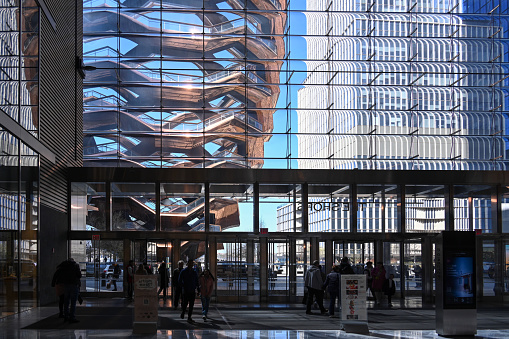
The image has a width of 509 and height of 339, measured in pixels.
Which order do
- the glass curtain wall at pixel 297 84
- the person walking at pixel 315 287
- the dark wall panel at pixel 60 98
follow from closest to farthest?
the person walking at pixel 315 287 < the dark wall panel at pixel 60 98 < the glass curtain wall at pixel 297 84

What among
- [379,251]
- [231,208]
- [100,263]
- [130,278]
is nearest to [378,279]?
[379,251]

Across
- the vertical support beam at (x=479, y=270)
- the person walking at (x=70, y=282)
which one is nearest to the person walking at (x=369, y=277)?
the vertical support beam at (x=479, y=270)

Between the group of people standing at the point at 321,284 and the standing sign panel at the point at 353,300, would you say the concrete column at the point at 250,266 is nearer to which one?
the group of people standing at the point at 321,284

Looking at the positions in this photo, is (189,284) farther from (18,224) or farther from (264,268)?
(264,268)

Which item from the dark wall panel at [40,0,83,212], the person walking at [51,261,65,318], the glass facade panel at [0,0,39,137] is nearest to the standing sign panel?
the person walking at [51,261,65,318]

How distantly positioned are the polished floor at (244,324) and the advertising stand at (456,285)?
42 centimetres

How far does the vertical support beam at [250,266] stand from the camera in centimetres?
2679

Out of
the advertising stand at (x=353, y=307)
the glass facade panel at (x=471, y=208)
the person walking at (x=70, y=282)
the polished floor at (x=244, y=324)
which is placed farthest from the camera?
the glass facade panel at (x=471, y=208)

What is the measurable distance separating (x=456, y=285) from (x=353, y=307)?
2246 millimetres

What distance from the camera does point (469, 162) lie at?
33.5 meters

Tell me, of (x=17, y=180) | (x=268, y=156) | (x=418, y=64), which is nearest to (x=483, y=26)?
(x=418, y=64)

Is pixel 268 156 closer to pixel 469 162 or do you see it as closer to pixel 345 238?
pixel 345 238

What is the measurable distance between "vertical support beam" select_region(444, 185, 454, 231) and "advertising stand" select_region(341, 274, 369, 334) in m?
13.9

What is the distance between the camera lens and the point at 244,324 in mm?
17344
